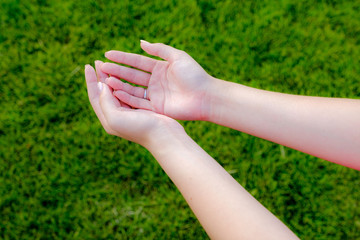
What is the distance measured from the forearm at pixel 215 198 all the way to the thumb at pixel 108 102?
18.0 inches

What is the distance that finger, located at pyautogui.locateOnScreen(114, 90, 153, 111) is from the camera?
2.29 m

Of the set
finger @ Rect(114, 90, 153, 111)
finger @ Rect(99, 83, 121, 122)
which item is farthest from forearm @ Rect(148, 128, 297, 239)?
finger @ Rect(114, 90, 153, 111)

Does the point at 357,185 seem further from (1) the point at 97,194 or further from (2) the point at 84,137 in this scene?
(2) the point at 84,137

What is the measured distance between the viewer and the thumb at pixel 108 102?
2066mm

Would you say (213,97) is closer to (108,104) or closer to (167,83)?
(167,83)

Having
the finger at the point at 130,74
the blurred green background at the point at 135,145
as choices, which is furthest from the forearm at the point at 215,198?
the blurred green background at the point at 135,145

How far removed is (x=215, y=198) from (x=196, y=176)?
171mm

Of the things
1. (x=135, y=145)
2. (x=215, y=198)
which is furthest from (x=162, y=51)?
(x=215, y=198)

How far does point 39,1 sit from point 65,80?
1.02 meters

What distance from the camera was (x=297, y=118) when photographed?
1884 millimetres

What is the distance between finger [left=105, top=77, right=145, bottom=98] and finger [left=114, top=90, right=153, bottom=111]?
0.25 ft

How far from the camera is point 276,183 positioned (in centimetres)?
272

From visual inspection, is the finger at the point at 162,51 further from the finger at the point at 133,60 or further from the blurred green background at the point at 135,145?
the blurred green background at the point at 135,145

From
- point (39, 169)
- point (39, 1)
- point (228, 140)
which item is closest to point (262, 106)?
point (228, 140)
